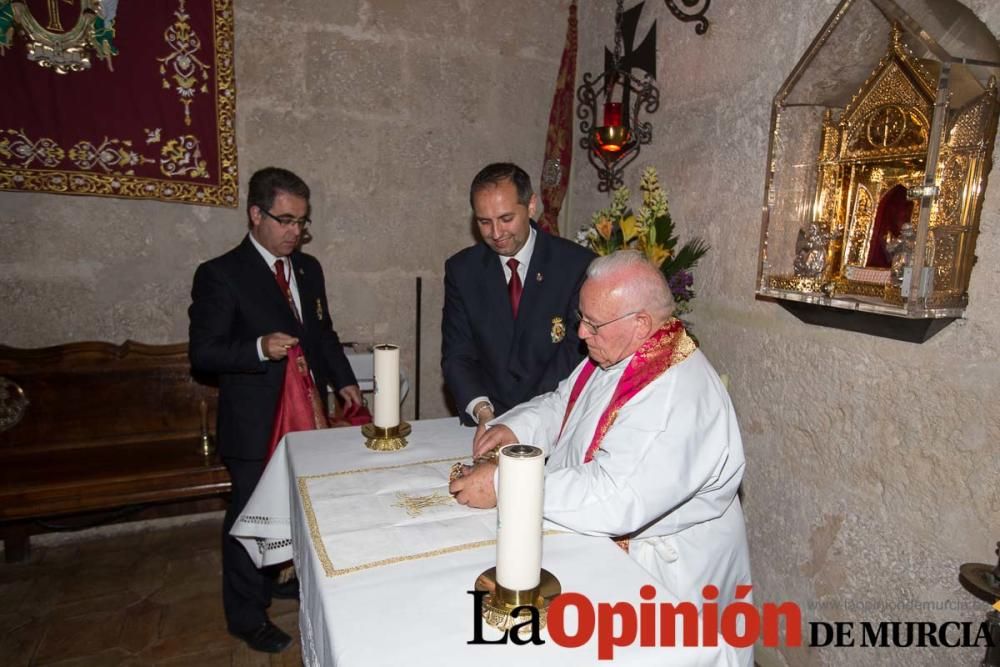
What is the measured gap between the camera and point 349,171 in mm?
4594

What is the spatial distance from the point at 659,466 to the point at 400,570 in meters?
0.75

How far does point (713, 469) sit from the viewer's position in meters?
1.83

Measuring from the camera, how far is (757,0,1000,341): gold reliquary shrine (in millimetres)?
2102

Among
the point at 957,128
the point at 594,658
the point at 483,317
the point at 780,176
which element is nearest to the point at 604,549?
the point at 594,658

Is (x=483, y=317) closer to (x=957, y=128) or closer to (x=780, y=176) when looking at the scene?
(x=780, y=176)

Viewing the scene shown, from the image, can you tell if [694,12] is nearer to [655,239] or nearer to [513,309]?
[655,239]

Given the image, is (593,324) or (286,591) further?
(286,591)

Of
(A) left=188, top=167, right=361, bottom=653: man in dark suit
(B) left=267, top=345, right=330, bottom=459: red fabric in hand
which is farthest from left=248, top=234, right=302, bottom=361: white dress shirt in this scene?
(B) left=267, top=345, right=330, bottom=459: red fabric in hand

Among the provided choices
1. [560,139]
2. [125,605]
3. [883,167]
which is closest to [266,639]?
[125,605]

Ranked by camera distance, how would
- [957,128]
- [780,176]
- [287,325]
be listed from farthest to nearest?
[287,325], [780,176], [957,128]

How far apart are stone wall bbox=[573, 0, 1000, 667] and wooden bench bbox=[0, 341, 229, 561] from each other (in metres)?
3.12

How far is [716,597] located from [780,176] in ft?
6.18

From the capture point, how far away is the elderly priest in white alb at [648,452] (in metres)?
1.67

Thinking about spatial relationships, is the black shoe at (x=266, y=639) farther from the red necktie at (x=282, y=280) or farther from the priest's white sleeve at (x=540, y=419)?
the priest's white sleeve at (x=540, y=419)
